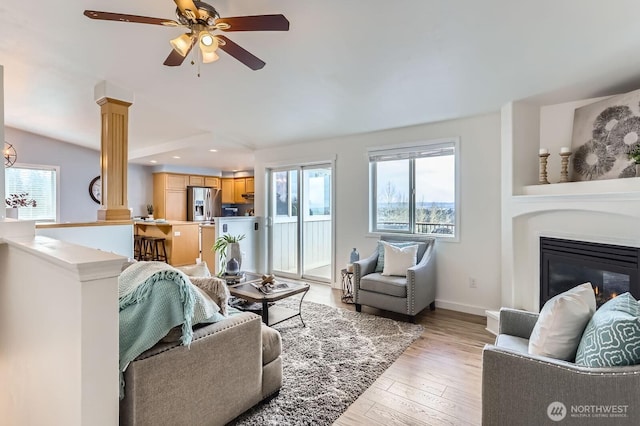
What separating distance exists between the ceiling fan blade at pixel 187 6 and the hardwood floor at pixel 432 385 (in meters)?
2.57

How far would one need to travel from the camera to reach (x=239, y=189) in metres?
9.00

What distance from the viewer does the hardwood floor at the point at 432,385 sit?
6.33ft

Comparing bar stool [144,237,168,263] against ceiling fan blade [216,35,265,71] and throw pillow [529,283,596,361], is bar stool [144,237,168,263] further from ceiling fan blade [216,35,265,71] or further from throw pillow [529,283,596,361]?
throw pillow [529,283,596,361]

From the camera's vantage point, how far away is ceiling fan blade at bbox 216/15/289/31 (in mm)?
1763

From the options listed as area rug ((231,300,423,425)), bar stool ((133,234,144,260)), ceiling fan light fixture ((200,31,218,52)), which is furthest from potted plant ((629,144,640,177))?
bar stool ((133,234,144,260))

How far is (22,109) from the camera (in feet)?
16.2

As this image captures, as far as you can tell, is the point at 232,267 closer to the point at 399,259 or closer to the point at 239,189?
the point at 399,259

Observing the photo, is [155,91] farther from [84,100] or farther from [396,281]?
[396,281]

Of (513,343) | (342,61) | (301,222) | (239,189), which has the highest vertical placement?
(342,61)

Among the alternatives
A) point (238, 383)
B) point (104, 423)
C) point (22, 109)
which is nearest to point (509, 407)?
point (238, 383)

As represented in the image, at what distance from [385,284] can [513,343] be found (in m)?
1.72

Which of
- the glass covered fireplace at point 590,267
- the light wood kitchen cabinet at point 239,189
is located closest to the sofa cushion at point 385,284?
the glass covered fireplace at point 590,267

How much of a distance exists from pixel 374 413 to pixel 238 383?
0.88 meters

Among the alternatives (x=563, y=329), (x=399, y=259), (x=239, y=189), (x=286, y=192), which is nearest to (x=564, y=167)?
(x=399, y=259)
